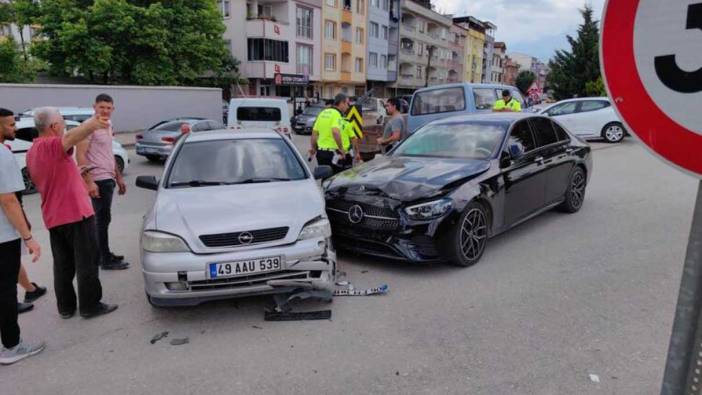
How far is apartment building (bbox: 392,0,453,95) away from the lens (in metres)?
57.6

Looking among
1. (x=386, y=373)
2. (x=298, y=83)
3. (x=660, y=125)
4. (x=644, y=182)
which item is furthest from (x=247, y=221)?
(x=298, y=83)

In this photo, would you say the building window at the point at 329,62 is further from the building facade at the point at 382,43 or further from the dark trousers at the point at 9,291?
the dark trousers at the point at 9,291

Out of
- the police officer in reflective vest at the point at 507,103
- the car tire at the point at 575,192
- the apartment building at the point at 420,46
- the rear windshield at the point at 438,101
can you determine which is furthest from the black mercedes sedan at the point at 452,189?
the apartment building at the point at 420,46

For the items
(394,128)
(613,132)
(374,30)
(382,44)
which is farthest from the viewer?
(382,44)

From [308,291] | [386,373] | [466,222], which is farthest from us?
[466,222]

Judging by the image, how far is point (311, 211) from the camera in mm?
4406

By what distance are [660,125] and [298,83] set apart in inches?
Result: 1518

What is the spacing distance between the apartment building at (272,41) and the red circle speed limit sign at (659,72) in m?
34.5

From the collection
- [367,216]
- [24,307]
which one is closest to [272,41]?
[367,216]

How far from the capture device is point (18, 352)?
3555 millimetres

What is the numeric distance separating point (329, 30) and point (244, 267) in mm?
43151

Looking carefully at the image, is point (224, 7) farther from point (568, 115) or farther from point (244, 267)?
point (244, 267)

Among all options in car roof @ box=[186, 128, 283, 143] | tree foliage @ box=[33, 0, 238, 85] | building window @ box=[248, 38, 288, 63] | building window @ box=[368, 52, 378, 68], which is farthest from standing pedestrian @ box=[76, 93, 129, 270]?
building window @ box=[368, 52, 378, 68]

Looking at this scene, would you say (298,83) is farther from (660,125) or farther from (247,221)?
(660,125)
